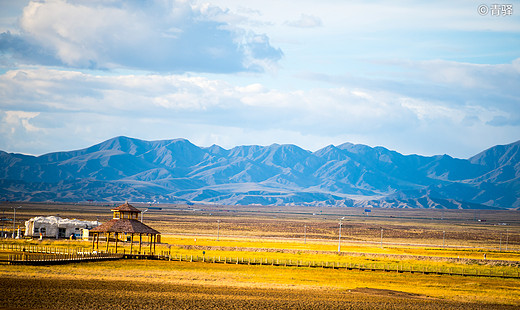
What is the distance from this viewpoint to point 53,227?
10475cm

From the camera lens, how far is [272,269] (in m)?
69.2

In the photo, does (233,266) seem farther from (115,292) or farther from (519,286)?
(519,286)

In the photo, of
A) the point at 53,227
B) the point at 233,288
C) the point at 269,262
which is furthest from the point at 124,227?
the point at 53,227

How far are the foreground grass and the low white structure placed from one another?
39116 millimetres

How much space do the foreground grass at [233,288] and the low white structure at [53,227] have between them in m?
39.1

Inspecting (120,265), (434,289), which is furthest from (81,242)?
(434,289)

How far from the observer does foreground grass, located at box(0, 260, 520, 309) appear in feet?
153

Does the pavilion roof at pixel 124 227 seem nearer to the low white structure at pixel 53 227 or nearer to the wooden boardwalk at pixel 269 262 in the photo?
the wooden boardwalk at pixel 269 262

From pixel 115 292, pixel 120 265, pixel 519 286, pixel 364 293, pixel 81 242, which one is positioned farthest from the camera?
pixel 81 242

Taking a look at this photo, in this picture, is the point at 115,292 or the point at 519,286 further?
the point at 519,286

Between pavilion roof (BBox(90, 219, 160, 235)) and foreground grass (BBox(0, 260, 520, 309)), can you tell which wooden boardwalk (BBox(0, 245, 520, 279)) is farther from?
foreground grass (BBox(0, 260, 520, 309))

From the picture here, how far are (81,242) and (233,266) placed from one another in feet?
119

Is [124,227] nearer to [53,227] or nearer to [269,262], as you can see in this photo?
[269,262]

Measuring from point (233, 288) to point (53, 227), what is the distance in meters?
58.9
